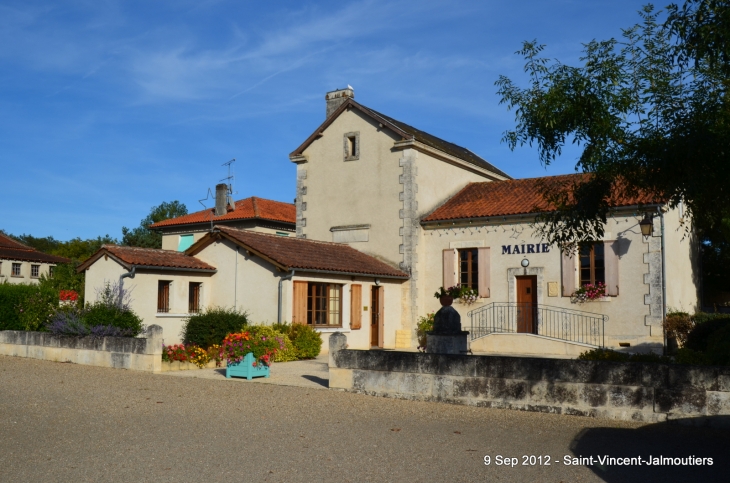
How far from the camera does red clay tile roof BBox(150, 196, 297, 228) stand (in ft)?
98.7

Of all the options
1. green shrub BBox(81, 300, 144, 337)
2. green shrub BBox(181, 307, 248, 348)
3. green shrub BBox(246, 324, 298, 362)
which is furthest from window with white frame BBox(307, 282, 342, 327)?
green shrub BBox(81, 300, 144, 337)

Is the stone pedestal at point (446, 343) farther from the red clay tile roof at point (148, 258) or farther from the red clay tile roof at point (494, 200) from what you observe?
the red clay tile roof at point (148, 258)

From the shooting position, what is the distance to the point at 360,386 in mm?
10352

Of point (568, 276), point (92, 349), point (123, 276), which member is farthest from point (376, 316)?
point (92, 349)

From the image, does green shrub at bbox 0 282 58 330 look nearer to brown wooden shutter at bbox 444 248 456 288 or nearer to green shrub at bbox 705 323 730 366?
brown wooden shutter at bbox 444 248 456 288

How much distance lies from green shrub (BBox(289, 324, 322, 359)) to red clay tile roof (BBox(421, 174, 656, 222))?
5.81 meters

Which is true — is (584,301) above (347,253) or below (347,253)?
below

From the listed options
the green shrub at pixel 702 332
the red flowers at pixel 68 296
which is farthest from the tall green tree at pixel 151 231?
the green shrub at pixel 702 332

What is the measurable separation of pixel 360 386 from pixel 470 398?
186 cm

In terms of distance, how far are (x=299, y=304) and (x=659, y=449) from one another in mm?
11470

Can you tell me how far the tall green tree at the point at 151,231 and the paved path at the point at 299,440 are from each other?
33.5 metres

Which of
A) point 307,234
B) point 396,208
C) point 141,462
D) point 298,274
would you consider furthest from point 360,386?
point 307,234

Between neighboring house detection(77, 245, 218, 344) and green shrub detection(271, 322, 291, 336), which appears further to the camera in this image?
neighboring house detection(77, 245, 218, 344)

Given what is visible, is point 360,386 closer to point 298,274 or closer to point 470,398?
point 470,398
